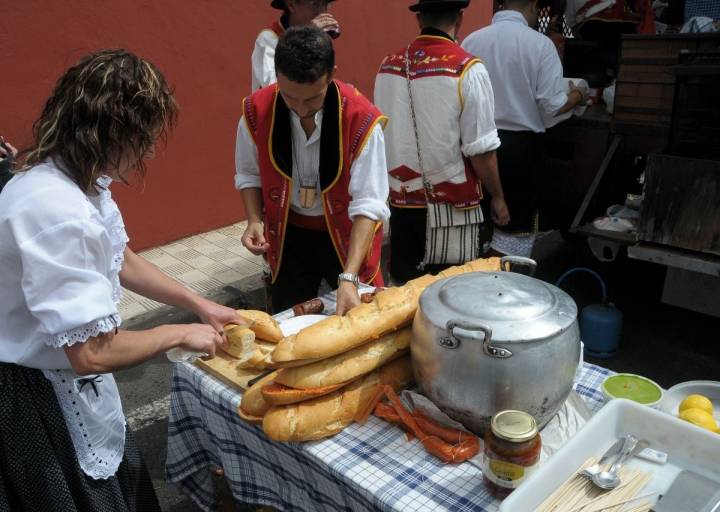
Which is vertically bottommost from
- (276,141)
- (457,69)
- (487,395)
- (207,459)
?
(207,459)

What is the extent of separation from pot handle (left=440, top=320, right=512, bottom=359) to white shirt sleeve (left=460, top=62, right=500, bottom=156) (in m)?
1.88

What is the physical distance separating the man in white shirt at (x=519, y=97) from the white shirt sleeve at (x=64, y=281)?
295 cm

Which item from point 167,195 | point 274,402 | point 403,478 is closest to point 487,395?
point 403,478

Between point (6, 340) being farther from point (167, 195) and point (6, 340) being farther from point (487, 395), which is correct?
point (167, 195)

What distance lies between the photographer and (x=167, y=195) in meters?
5.17

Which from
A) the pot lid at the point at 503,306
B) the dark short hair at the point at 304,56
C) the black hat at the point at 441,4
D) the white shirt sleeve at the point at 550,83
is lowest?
the pot lid at the point at 503,306

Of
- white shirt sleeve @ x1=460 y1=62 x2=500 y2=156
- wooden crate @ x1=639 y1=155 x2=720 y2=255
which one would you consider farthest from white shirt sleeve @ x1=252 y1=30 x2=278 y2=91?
wooden crate @ x1=639 y1=155 x2=720 y2=255

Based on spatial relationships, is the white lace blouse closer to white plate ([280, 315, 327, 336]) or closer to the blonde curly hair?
the blonde curly hair

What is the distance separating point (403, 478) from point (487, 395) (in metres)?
0.28

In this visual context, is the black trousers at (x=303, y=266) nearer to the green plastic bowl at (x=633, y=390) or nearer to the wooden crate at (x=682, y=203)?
the green plastic bowl at (x=633, y=390)

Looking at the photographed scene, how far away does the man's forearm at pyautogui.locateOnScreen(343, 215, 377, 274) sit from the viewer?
91.9 inches

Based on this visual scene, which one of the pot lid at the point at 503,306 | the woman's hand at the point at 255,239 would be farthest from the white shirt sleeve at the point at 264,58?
the pot lid at the point at 503,306

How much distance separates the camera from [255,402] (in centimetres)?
163

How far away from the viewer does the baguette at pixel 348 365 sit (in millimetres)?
1558
